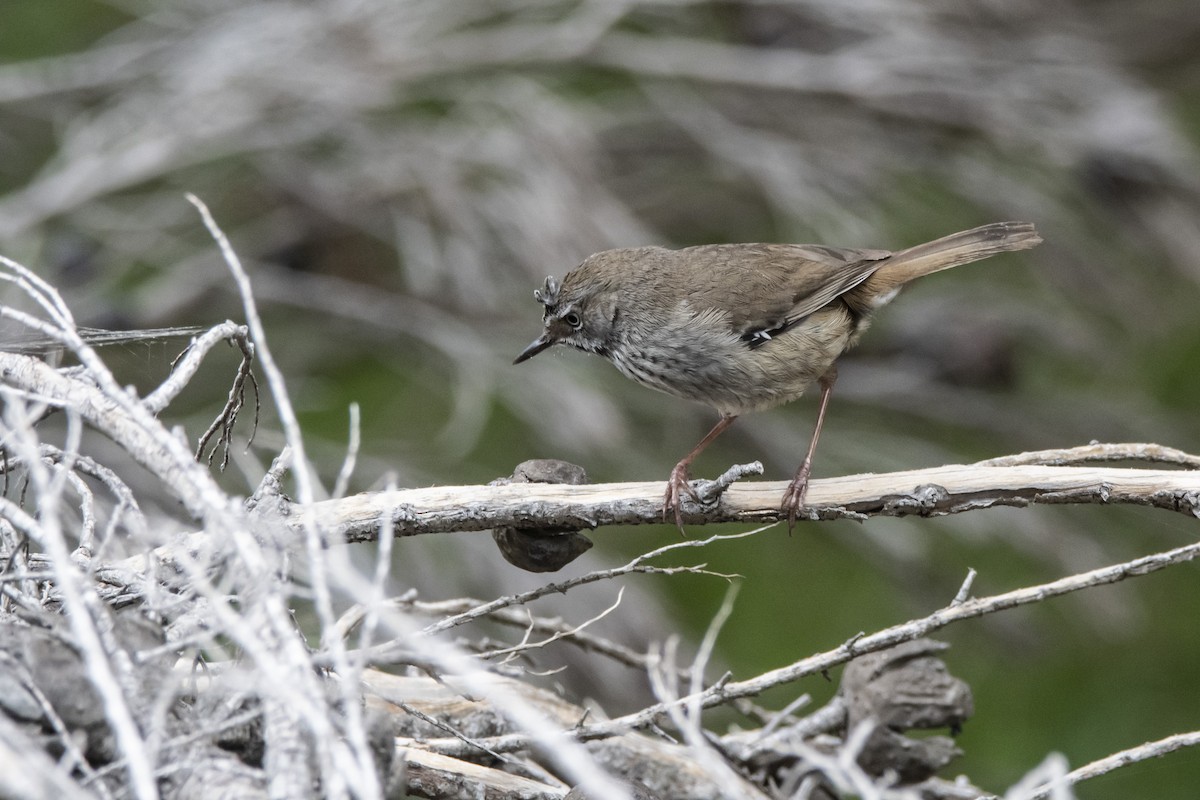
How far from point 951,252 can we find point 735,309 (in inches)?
30.0

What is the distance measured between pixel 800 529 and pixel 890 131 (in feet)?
7.41

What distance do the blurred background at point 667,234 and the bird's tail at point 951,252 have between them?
5.47ft

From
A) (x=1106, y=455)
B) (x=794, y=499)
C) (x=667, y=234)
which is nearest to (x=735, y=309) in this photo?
(x=794, y=499)

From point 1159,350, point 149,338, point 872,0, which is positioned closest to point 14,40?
point 872,0

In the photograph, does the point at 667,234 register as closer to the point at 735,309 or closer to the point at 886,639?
the point at 735,309

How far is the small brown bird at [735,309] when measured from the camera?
402 centimetres

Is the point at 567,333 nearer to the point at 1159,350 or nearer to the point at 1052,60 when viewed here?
the point at 1052,60

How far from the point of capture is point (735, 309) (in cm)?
404

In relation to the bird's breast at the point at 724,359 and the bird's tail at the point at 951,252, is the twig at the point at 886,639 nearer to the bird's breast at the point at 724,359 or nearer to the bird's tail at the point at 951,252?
the bird's breast at the point at 724,359

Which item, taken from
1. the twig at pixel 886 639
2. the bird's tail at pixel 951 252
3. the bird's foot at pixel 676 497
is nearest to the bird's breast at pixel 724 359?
the bird's tail at pixel 951 252

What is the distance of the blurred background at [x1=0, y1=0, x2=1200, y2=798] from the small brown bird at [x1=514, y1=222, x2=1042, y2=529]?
1.48m

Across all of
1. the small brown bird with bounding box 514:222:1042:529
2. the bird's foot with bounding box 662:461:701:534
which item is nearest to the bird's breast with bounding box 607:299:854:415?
the small brown bird with bounding box 514:222:1042:529

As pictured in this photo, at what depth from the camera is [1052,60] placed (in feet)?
21.9

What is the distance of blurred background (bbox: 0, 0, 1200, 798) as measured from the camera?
5.98m
